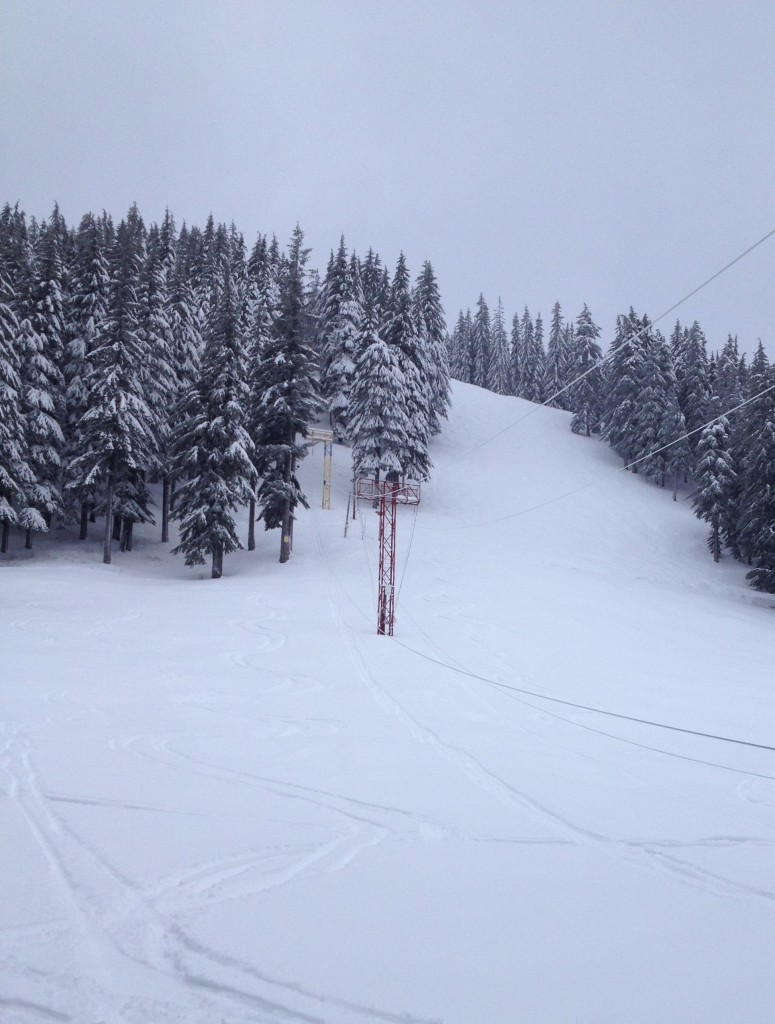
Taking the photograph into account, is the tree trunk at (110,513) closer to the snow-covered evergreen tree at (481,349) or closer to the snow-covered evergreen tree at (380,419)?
the snow-covered evergreen tree at (380,419)

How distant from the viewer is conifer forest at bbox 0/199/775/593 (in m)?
28.5

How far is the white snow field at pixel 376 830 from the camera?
3.28 meters

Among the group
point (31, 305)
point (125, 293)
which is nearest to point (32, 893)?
point (125, 293)

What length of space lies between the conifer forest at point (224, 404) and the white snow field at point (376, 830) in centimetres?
848

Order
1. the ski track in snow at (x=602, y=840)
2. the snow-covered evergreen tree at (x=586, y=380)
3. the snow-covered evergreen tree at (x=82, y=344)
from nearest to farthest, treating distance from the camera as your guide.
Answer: the ski track in snow at (x=602, y=840), the snow-covered evergreen tree at (x=82, y=344), the snow-covered evergreen tree at (x=586, y=380)

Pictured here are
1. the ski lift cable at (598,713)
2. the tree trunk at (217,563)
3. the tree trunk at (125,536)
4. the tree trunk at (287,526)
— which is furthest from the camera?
the tree trunk at (125,536)

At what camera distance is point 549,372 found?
91.1 m

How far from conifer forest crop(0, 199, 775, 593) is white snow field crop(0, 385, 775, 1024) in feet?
27.8

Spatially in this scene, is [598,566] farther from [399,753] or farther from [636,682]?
[399,753]

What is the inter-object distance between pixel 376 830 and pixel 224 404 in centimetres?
2581

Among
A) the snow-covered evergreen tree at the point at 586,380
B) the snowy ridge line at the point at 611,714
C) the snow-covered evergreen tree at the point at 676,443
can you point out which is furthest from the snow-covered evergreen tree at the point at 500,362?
the snowy ridge line at the point at 611,714

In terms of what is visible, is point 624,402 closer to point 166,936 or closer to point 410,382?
point 410,382

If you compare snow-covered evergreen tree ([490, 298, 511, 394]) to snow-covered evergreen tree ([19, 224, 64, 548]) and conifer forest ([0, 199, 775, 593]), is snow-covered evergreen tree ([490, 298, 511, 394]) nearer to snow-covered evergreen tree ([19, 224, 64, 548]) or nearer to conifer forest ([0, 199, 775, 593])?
conifer forest ([0, 199, 775, 593])

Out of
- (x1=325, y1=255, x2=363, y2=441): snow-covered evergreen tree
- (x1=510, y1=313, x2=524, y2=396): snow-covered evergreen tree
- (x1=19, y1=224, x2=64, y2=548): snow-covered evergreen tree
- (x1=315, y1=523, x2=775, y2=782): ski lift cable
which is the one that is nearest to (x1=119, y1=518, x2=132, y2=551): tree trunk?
(x1=19, y1=224, x2=64, y2=548): snow-covered evergreen tree
